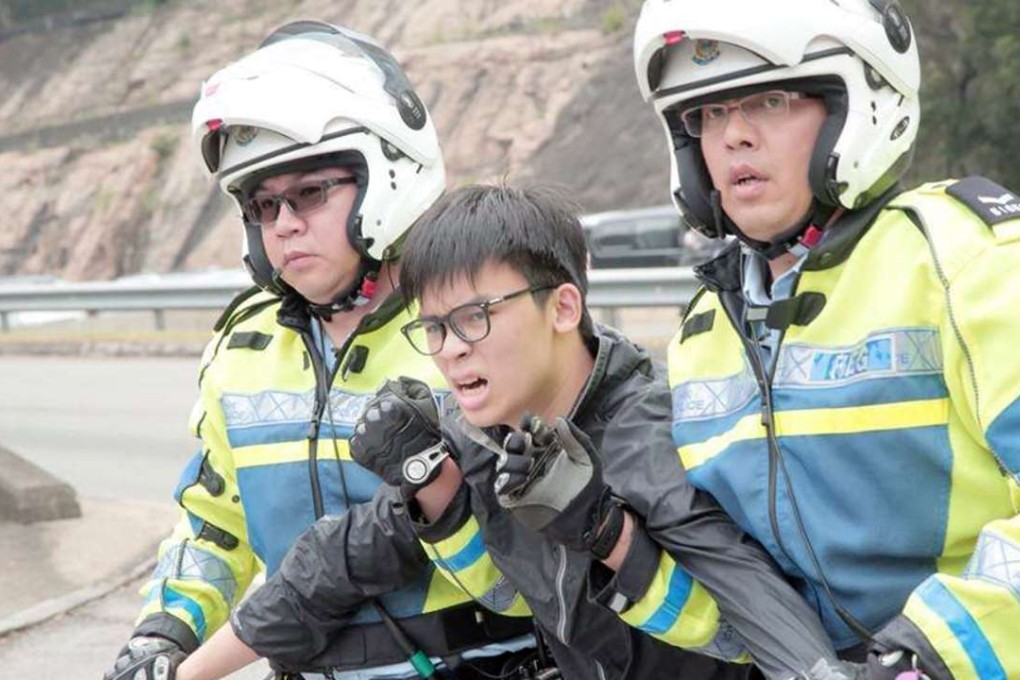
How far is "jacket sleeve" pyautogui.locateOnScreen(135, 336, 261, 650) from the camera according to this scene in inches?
141

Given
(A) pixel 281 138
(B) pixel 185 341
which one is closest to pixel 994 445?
(A) pixel 281 138

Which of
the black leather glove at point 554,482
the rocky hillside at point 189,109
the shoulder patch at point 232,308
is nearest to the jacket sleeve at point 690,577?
the black leather glove at point 554,482

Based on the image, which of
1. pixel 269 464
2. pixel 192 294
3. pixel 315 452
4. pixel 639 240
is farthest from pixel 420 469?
pixel 639 240

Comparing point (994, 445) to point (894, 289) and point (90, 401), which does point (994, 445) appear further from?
point (90, 401)

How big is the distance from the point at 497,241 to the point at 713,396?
0.50 meters

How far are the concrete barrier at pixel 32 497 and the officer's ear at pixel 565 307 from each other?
5.90 metres

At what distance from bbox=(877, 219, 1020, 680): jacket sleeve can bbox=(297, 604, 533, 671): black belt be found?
1.16 metres

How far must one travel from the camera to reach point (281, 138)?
11.4 ft

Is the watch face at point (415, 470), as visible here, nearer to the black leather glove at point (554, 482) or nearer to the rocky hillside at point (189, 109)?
the black leather glove at point (554, 482)

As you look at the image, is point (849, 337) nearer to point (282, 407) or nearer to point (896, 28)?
point (896, 28)

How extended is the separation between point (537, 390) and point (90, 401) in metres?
12.5

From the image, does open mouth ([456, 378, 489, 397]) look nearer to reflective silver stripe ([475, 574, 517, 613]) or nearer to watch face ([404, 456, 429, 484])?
watch face ([404, 456, 429, 484])

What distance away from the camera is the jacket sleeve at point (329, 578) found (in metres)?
3.23

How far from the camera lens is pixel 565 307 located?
3.04 meters
